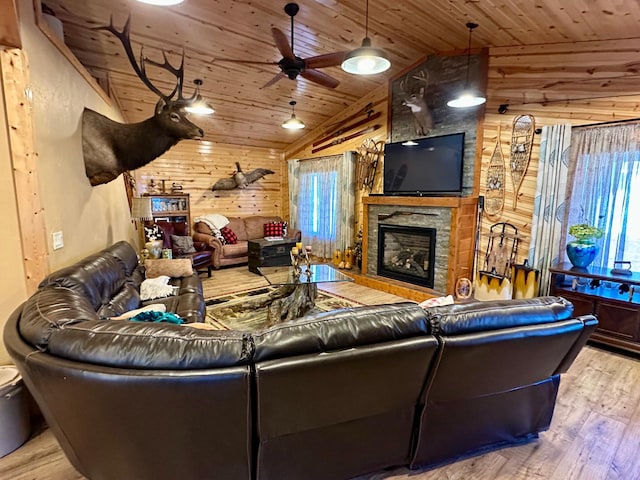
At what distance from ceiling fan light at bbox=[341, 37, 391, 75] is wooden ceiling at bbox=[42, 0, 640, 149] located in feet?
3.70

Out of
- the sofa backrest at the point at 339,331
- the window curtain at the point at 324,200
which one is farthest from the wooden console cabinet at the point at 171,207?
the sofa backrest at the point at 339,331

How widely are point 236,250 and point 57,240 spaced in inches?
153

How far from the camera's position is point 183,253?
17.9 feet

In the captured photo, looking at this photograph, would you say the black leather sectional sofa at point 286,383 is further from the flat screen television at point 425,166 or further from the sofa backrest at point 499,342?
the flat screen television at point 425,166

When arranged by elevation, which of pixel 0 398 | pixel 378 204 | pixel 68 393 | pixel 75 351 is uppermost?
pixel 378 204

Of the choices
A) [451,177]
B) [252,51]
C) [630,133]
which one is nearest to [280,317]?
[451,177]

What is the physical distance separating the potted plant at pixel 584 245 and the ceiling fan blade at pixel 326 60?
294 cm

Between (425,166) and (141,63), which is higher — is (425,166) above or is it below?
below

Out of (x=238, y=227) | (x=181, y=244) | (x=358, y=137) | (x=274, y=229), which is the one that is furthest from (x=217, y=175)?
(x=358, y=137)

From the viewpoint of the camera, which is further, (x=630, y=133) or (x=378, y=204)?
(x=378, y=204)

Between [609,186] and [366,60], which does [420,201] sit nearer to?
[609,186]

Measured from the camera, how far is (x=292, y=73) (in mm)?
3203

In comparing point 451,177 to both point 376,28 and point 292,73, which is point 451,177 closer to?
point 376,28

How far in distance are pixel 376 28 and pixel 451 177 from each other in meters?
2.12
